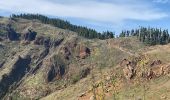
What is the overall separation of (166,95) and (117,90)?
3393 cm

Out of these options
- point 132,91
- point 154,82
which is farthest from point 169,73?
point 132,91

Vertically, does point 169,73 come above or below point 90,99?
above

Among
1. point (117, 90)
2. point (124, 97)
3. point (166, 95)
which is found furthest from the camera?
point (117, 90)

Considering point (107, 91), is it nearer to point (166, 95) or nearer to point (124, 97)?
point (124, 97)

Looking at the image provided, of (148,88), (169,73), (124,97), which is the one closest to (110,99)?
(124,97)

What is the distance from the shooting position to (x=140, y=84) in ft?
651

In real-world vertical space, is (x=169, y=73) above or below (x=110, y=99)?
above

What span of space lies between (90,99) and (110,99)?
12.3 m

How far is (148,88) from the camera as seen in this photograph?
19012cm

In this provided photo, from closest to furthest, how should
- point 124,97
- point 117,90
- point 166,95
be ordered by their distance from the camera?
point 166,95
point 124,97
point 117,90

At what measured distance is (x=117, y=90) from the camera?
19938cm

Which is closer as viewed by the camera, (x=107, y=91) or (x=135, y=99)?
(x=135, y=99)

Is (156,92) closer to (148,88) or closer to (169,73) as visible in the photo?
(148,88)

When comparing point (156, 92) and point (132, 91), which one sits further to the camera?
point (132, 91)
